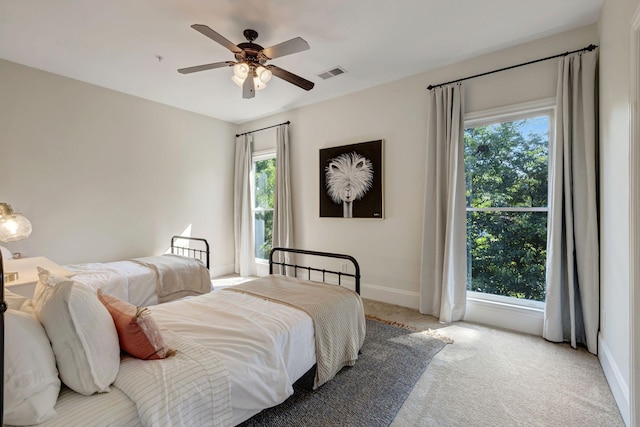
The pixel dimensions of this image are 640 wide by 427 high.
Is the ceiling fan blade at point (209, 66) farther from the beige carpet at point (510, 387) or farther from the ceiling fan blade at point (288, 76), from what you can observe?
the beige carpet at point (510, 387)

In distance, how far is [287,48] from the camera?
2.19 meters

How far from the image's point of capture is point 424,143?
11.1 feet

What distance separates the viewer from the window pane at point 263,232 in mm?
5043

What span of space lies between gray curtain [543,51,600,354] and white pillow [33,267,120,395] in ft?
10.7

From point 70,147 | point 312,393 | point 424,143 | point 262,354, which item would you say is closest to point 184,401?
point 262,354

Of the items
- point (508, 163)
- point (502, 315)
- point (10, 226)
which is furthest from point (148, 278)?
point (508, 163)

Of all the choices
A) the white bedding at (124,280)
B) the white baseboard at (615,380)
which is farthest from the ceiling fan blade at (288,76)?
the white baseboard at (615,380)

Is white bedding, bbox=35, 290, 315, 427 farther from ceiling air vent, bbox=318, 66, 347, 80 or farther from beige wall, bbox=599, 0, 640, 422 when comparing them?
ceiling air vent, bbox=318, 66, 347, 80

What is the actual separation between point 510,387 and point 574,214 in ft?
5.18

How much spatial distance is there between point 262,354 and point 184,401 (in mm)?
422

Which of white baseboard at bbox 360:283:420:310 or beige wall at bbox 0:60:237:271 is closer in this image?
beige wall at bbox 0:60:237:271

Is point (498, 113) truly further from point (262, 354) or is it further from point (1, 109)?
point (1, 109)

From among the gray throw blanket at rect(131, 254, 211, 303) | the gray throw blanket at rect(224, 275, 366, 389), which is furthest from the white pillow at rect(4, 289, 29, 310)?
the gray throw blanket at rect(131, 254, 211, 303)

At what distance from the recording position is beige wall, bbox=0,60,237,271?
317 cm
